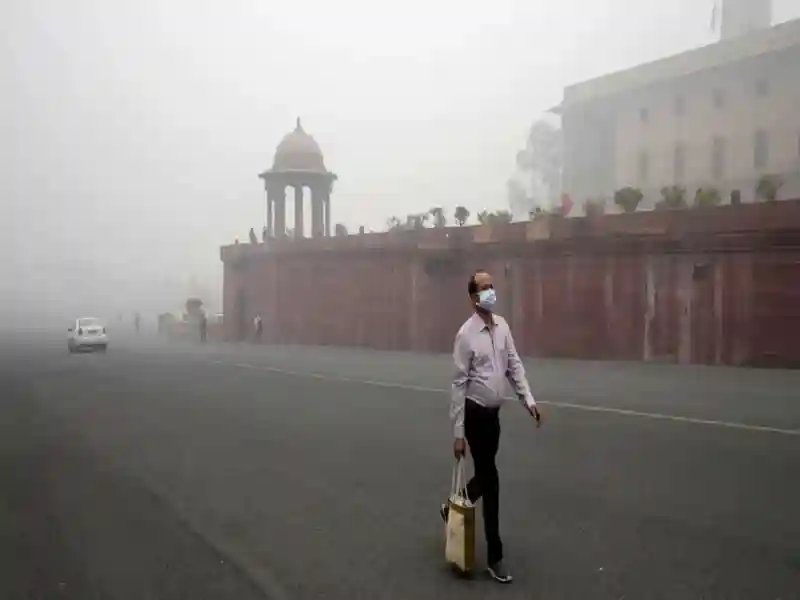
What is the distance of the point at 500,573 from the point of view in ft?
18.2

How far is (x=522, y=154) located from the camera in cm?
6575

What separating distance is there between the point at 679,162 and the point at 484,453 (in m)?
51.9

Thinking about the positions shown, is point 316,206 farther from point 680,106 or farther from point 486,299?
point 486,299

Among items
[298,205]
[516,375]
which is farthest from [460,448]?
[298,205]

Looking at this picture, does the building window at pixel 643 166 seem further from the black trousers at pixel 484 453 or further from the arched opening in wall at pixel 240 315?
the black trousers at pixel 484 453

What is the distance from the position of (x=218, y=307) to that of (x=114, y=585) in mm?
87220

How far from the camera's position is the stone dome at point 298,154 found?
174 feet

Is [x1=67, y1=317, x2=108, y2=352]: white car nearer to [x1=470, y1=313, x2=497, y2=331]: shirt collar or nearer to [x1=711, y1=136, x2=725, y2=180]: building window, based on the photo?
[x1=711, y1=136, x2=725, y2=180]: building window

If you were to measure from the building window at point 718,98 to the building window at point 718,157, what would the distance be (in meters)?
1.73

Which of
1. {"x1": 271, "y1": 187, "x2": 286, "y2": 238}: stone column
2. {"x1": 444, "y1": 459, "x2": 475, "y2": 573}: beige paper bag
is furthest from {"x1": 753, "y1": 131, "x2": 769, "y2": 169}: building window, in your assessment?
{"x1": 444, "y1": 459, "x2": 475, "y2": 573}: beige paper bag

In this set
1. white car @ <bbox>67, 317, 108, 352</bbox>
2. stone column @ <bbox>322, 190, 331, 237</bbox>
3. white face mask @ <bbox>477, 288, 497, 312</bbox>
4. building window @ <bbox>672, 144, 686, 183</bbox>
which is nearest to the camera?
white face mask @ <bbox>477, 288, 497, 312</bbox>

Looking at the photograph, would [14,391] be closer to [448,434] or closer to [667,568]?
[448,434]

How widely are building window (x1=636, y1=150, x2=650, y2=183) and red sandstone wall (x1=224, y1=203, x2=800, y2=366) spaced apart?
23483 millimetres

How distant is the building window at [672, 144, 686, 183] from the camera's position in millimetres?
54188
